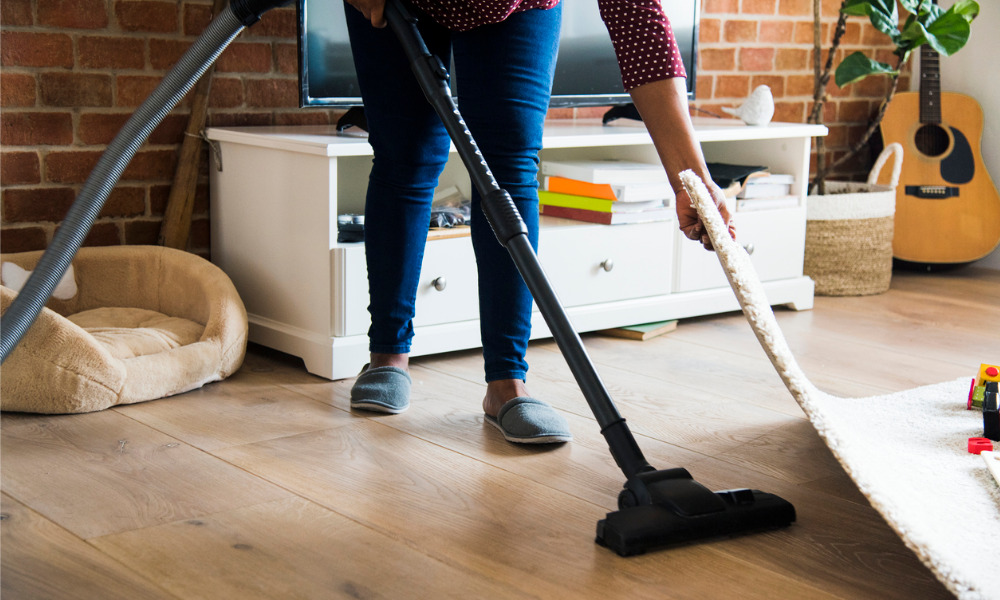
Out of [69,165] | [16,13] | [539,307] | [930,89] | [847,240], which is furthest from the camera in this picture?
[930,89]

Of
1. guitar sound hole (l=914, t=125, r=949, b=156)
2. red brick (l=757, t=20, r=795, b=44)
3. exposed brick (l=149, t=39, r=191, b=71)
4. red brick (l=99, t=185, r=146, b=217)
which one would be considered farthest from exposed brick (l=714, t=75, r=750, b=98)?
red brick (l=99, t=185, r=146, b=217)

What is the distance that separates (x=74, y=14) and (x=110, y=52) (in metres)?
0.10

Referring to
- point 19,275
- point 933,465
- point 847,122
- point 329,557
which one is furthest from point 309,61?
point 847,122

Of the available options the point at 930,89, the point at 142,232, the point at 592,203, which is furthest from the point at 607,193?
the point at 930,89

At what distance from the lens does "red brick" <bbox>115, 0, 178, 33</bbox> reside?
205 centimetres

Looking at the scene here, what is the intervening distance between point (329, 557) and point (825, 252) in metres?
2.06

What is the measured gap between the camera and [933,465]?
1268 mm

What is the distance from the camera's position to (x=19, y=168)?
78.0 inches

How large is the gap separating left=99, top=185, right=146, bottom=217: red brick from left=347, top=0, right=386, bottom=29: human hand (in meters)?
0.96

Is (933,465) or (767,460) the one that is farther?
(767,460)

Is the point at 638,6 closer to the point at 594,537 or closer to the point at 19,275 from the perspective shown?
the point at 594,537

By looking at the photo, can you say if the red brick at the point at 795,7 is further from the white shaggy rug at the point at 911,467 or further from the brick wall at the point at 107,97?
the white shaggy rug at the point at 911,467

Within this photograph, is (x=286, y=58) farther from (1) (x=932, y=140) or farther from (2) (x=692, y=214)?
(1) (x=932, y=140)

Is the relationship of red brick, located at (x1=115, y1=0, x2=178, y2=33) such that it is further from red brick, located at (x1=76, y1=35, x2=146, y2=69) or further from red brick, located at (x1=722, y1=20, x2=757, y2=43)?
red brick, located at (x1=722, y1=20, x2=757, y2=43)
